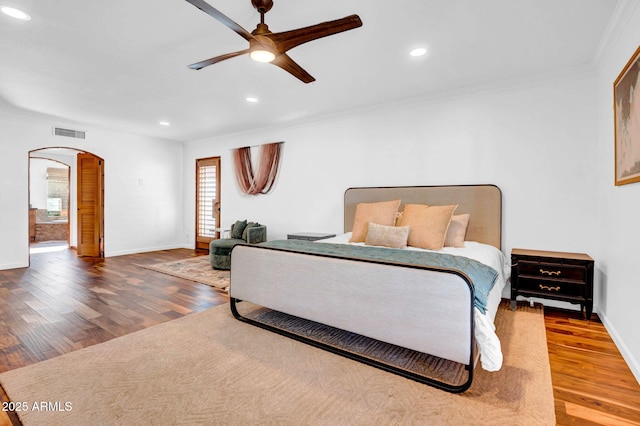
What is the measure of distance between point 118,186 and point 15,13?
186 inches

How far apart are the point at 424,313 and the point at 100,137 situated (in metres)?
7.04

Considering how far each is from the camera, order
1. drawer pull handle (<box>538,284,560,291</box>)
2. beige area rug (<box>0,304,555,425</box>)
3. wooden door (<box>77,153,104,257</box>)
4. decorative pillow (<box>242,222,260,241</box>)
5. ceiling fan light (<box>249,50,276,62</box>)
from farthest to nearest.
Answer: wooden door (<box>77,153,104,257</box>) < decorative pillow (<box>242,222,260,241</box>) < drawer pull handle (<box>538,284,560,291</box>) < ceiling fan light (<box>249,50,276,62</box>) < beige area rug (<box>0,304,555,425</box>)

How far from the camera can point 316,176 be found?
5.38 meters

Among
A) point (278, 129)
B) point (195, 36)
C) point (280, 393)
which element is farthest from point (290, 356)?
point (278, 129)

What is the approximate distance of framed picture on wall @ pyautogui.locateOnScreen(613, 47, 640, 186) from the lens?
221cm

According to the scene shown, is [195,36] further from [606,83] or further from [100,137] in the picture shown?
[100,137]

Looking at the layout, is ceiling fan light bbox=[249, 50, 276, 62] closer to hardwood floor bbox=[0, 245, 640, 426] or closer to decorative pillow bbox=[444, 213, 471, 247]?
hardwood floor bbox=[0, 245, 640, 426]

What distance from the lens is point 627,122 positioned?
242 cm

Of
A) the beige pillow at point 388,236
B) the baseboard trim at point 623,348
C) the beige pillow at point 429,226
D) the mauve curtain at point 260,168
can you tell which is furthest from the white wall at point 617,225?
the mauve curtain at point 260,168


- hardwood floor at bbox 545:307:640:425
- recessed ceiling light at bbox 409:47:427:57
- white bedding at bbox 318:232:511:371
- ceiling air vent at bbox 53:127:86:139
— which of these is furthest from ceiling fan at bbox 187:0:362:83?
ceiling air vent at bbox 53:127:86:139

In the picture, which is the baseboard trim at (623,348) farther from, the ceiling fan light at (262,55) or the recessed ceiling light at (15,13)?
the recessed ceiling light at (15,13)

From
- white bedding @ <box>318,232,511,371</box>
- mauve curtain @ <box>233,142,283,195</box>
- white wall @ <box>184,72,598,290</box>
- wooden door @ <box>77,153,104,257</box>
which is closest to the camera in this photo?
white bedding @ <box>318,232,511,371</box>

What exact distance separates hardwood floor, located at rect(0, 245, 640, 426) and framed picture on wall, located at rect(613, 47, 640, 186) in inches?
54.0

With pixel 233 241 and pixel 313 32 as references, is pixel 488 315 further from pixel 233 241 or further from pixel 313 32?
pixel 233 241
